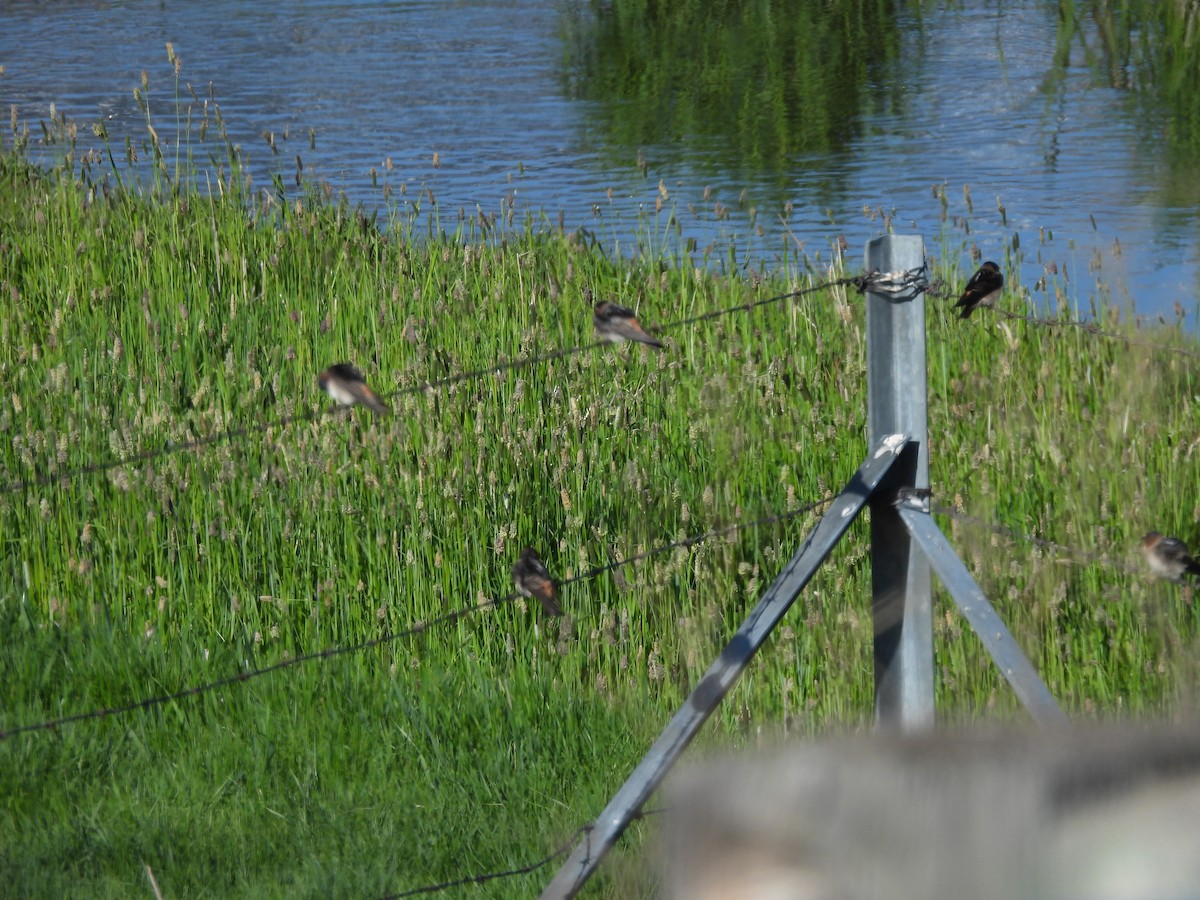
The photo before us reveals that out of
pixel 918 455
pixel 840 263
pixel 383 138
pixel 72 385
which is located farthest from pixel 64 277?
pixel 383 138

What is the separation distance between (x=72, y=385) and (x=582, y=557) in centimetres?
225

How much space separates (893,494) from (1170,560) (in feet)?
3.53

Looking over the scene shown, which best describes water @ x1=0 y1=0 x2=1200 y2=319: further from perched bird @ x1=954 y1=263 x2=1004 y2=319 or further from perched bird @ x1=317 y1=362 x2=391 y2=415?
perched bird @ x1=317 y1=362 x2=391 y2=415

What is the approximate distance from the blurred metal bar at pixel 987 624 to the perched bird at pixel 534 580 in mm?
894

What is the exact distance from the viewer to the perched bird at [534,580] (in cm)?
307

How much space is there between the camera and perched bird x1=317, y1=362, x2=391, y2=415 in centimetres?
318

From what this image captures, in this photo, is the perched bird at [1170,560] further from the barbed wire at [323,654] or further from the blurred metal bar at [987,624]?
the blurred metal bar at [987,624]

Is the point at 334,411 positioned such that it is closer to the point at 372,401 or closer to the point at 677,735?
the point at 372,401

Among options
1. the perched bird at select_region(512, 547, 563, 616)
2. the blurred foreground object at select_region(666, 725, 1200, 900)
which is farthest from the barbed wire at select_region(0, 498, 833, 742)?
the blurred foreground object at select_region(666, 725, 1200, 900)

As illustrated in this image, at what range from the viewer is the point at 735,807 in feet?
2.02

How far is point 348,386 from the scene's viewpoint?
10.6 ft

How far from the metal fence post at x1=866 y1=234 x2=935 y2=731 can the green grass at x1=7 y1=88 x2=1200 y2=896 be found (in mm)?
375

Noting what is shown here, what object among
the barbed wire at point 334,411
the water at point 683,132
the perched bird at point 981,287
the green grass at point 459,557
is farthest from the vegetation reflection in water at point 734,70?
the perched bird at point 981,287

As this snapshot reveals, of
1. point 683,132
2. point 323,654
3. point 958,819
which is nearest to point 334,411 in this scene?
point 323,654
